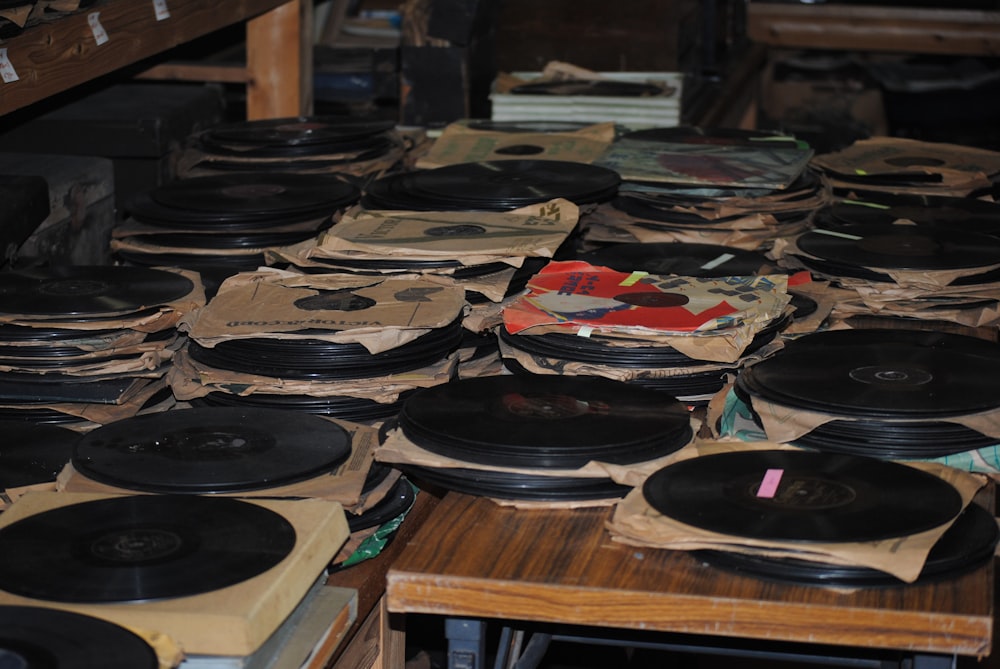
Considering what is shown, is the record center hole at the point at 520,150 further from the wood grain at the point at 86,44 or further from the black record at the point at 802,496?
the black record at the point at 802,496

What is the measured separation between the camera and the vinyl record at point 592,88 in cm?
486

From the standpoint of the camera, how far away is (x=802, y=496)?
1892 mm

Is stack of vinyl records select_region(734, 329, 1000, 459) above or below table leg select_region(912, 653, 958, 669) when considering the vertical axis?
above

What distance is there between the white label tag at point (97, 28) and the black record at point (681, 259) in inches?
48.9

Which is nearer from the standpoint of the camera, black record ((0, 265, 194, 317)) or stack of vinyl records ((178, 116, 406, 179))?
black record ((0, 265, 194, 317))

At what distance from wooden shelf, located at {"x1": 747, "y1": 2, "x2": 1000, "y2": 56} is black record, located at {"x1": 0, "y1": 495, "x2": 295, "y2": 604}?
6913 mm

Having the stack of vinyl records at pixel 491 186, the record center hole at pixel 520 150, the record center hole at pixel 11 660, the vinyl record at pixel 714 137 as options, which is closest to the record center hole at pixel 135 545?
the record center hole at pixel 11 660

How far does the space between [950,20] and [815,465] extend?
6633mm

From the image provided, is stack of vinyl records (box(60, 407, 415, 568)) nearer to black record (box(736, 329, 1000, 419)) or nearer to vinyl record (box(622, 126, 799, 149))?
black record (box(736, 329, 1000, 419))

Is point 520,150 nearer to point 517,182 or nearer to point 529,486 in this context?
point 517,182

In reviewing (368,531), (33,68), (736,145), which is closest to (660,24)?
(736,145)

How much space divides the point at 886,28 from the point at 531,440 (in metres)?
6.68

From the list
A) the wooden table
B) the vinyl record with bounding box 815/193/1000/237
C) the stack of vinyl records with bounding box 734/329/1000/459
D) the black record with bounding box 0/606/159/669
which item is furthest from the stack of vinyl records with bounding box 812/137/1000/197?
the black record with bounding box 0/606/159/669

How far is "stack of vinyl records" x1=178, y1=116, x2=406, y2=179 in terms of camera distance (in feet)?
12.7
